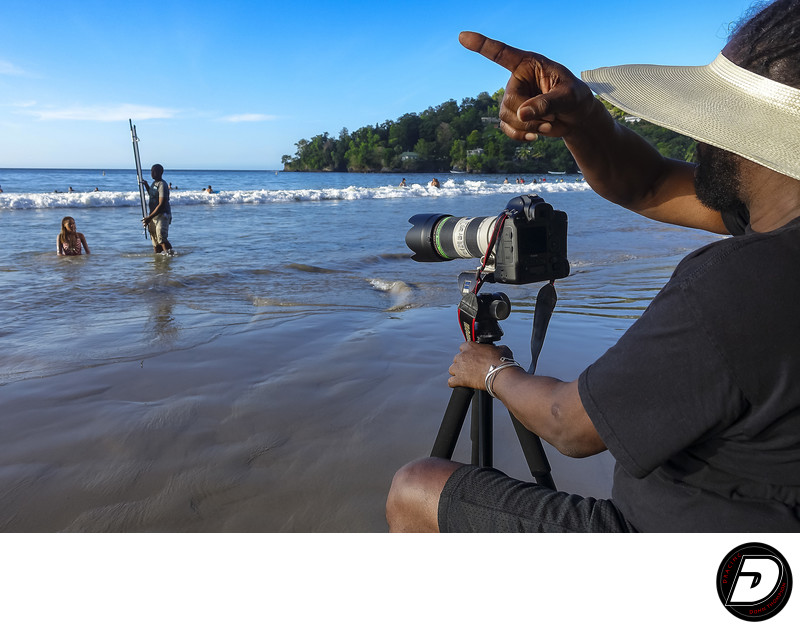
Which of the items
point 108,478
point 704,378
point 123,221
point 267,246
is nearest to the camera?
point 704,378

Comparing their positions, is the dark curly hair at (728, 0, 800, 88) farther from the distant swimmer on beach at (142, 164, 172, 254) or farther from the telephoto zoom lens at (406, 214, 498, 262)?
the distant swimmer on beach at (142, 164, 172, 254)

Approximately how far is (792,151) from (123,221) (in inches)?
595

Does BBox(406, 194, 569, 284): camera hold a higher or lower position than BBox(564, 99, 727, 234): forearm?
lower

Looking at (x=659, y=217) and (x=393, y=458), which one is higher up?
(x=659, y=217)

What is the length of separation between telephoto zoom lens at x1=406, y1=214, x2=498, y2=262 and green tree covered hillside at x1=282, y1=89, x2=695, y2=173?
201 ft

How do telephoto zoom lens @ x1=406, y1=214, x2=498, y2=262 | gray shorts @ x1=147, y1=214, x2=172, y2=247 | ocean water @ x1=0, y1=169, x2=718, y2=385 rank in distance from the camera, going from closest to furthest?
telephoto zoom lens @ x1=406, y1=214, x2=498, y2=262 → ocean water @ x1=0, y1=169, x2=718, y2=385 → gray shorts @ x1=147, y1=214, x2=172, y2=247

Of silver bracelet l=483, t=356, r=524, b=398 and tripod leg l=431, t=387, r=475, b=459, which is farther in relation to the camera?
tripod leg l=431, t=387, r=475, b=459

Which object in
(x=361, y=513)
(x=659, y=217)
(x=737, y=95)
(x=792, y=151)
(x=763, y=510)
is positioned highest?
(x=737, y=95)

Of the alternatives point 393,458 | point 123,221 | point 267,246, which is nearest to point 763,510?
point 393,458

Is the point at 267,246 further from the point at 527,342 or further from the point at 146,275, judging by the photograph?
the point at 527,342

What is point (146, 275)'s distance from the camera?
684 centimetres

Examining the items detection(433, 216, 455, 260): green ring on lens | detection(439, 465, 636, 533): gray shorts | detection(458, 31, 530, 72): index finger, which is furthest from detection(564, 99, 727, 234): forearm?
detection(439, 465, 636, 533): gray shorts

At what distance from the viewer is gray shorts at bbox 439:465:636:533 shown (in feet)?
3.51

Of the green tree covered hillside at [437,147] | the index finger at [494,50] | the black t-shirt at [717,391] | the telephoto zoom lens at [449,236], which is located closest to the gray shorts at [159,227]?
the telephoto zoom lens at [449,236]
